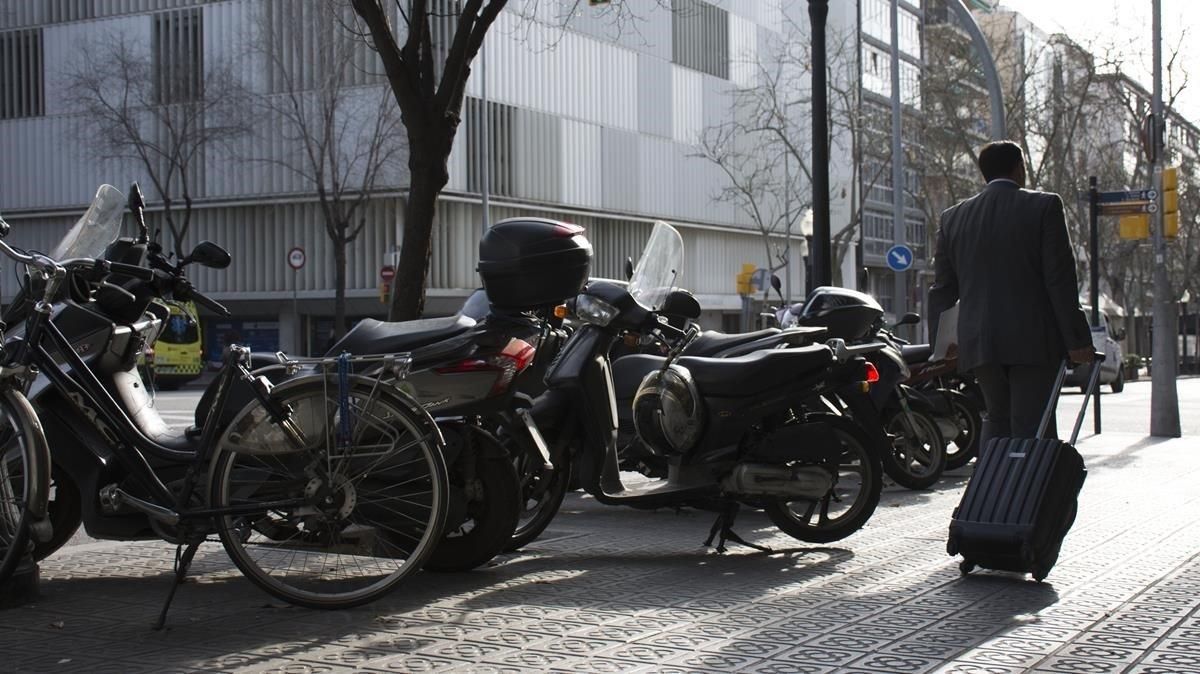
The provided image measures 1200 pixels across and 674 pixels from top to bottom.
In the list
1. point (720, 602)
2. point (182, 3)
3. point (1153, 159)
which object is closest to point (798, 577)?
point (720, 602)

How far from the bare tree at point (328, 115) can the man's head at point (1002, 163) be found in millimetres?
32138

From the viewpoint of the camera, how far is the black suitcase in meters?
6.01

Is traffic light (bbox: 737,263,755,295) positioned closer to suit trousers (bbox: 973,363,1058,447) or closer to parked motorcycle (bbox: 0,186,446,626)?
suit trousers (bbox: 973,363,1058,447)

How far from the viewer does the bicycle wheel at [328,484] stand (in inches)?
215

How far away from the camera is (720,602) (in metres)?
5.79

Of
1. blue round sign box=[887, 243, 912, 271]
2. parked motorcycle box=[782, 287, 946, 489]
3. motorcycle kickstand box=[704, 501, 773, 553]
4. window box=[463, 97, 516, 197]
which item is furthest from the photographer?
window box=[463, 97, 516, 197]

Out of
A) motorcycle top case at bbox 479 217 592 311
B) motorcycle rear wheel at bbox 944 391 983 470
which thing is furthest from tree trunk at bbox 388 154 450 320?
motorcycle top case at bbox 479 217 592 311

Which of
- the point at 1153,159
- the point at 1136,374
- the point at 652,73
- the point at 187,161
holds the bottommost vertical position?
the point at 1136,374

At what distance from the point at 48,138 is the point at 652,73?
19328 millimetres

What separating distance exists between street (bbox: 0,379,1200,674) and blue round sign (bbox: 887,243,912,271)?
19336 mm

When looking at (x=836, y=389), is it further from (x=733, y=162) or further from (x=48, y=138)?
(x=733, y=162)

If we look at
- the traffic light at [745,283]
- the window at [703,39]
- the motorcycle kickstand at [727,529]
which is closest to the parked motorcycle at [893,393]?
the motorcycle kickstand at [727,529]

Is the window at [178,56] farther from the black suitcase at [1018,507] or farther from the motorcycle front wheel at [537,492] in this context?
the black suitcase at [1018,507]

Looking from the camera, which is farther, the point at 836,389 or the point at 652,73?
the point at 652,73
